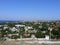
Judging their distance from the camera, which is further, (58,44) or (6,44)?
(58,44)

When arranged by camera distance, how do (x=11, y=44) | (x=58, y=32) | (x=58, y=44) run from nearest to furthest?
(x=11, y=44)
(x=58, y=44)
(x=58, y=32)

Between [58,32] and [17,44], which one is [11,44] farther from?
[58,32]

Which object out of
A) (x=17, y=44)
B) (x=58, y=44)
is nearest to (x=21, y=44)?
(x=17, y=44)

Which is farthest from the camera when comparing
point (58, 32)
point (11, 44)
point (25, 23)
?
point (25, 23)

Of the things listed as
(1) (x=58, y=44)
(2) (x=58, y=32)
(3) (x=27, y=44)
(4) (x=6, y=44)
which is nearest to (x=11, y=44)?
(4) (x=6, y=44)

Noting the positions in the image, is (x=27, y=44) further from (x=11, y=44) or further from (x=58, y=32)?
(x=58, y=32)

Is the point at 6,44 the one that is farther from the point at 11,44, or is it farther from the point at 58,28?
the point at 58,28

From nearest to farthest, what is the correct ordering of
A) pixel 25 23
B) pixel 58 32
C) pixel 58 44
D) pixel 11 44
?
1. pixel 11 44
2. pixel 58 44
3. pixel 58 32
4. pixel 25 23

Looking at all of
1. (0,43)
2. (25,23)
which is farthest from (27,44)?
(25,23)

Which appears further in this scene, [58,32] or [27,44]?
[58,32]

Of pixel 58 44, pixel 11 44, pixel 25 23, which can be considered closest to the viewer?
pixel 11 44
